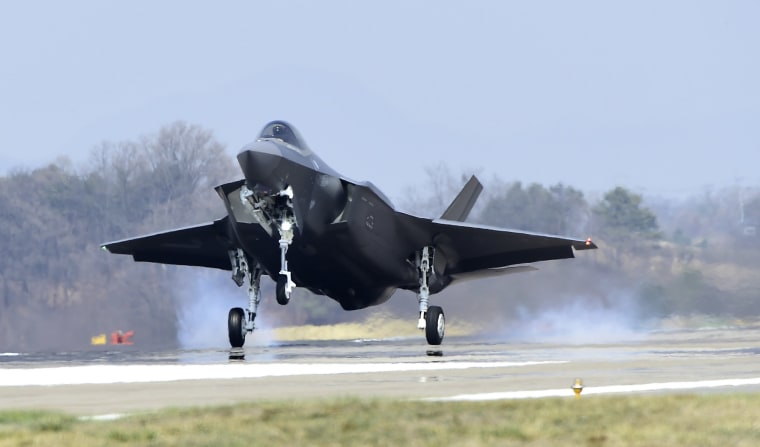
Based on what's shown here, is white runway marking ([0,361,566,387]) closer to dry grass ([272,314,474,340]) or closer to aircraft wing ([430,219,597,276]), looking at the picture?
aircraft wing ([430,219,597,276])

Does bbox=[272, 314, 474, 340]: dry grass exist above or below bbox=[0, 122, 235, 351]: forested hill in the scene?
below

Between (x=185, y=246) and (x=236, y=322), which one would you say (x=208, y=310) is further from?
(x=236, y=322)

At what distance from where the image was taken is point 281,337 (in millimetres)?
40344

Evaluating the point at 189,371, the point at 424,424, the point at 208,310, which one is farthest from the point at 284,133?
the point at 208,310

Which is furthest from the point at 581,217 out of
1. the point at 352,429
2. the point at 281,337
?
the point at 352,429

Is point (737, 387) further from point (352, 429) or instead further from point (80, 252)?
point (80, 252)

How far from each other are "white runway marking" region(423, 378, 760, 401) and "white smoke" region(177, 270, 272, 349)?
22.1m

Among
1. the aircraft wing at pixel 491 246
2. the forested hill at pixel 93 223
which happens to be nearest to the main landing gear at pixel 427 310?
the aircraft wing at pixel 491 246

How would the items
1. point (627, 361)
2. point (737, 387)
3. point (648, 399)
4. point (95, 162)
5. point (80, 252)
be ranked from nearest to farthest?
point (648, 399) < point (737, 387) < point (627, 361) < point (80, 252) < point (95, 162)

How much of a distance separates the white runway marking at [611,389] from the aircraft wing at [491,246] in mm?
14054

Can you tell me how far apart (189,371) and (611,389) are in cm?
638

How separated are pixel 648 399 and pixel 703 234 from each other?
41.1 meters

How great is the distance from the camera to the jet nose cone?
75.1 ft

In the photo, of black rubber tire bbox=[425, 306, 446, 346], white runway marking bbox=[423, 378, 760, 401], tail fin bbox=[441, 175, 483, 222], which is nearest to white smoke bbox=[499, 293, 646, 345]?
tail fin bbox=[441, 175, 483, 222]
